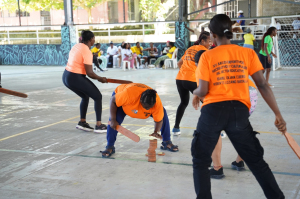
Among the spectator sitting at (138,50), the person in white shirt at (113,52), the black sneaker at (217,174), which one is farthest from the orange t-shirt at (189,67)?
the person in white shirt at (113,52)

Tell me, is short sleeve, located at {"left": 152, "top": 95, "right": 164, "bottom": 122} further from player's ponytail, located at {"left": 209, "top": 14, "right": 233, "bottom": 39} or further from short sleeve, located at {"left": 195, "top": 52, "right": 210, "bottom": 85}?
player's ponytail, located at {"left": 209, "top": 14, "right": 233, "bottom": 39}

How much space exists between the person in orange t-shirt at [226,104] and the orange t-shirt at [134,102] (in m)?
1.43

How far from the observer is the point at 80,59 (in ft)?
20.1

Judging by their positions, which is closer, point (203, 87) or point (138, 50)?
point (203, 87)

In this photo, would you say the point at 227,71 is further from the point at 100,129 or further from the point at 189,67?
the point at 100,129

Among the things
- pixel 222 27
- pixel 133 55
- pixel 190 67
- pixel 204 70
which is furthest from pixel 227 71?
pixel 133 55

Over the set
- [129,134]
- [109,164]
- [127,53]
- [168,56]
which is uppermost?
[127,53]

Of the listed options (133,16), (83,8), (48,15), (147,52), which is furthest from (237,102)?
(48,15)

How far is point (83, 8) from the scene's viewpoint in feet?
83.7

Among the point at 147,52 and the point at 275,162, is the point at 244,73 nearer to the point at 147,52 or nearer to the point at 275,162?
the point at 275,162

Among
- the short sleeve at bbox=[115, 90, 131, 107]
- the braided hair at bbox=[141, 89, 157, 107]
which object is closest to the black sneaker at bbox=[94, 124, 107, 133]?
the short sleeve at bbox=[115, 90, 131, 107]

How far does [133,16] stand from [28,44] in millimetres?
7982

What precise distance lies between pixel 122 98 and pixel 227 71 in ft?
5.61

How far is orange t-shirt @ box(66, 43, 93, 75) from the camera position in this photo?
609cm
